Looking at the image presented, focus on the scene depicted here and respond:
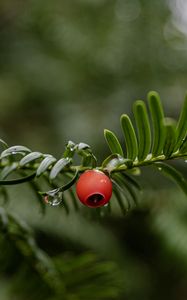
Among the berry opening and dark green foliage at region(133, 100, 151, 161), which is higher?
dark green foliage at region(133, 100, 151, 161)

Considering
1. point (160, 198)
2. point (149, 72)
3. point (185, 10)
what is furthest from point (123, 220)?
point (185, 10)

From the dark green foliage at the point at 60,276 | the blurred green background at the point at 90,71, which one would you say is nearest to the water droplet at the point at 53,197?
the dark green foliage at the point at 60,276

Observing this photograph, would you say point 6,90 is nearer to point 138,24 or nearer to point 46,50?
point 46,50

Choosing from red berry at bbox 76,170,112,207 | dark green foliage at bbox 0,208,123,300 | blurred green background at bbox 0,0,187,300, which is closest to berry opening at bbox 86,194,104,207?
red berry at bbox 76,170,112,207

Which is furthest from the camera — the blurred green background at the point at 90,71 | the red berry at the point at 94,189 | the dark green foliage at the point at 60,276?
the blurred green background at the point at 90,71

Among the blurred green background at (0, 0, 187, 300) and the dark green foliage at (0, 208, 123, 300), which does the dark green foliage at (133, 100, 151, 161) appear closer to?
the dark green foliage at (0, 208, 123, 300)

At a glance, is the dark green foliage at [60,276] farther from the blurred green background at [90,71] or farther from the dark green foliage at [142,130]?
the blurred green background at [90,71]

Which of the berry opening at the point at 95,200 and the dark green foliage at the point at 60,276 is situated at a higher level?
the berry opening at the point at 95,200

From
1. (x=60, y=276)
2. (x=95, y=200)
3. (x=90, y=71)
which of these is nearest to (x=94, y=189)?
(x=95, y=200)
